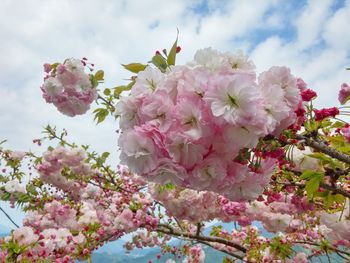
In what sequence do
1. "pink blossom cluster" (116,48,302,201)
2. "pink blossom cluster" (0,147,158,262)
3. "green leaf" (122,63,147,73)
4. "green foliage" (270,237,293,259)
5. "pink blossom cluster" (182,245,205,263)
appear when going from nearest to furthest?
"pink blossom cluster" (116,48,302,201), "green leaf" (122,63,147,73), "green foliage" (270,237,293,259), "pink blossom cluster" (0,147,158,262), "pink blossom cluster" (182,245,205,263)

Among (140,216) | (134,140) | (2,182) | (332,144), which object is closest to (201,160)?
(134,140)

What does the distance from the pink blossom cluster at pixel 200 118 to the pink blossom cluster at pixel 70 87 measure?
1.61 meters

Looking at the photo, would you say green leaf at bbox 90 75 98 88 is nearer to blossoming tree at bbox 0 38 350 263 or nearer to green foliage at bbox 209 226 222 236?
blossoming tree at bbox 0 38 350 263

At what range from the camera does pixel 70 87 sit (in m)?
2.54

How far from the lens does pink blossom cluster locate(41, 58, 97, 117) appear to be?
253 cm

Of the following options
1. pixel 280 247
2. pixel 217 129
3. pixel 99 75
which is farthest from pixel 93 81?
pixel 280 247

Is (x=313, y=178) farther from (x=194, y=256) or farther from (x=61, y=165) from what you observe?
(x=194, y=256)

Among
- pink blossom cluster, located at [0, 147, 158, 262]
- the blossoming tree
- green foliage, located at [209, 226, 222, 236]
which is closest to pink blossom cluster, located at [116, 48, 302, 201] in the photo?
the blossoming tree

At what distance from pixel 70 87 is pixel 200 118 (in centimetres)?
186

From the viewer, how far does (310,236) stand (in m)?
4.83

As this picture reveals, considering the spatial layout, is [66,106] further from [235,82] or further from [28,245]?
[235,82]

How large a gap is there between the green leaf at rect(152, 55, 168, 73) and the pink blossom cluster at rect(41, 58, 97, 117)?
146 cm

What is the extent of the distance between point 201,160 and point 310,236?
14.7 feet

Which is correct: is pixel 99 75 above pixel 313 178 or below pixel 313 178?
above
